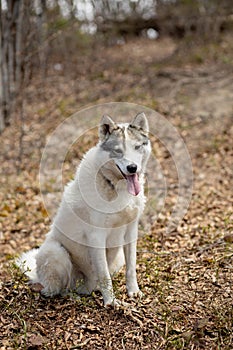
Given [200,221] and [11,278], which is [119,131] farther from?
[200,221]

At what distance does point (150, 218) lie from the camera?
6043 millimetres

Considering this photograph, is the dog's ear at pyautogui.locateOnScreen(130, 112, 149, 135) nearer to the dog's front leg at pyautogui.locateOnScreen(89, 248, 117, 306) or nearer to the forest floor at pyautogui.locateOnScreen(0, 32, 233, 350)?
the dog's front leg at pyautogui.locateOnScreen(89, 248, 117, 306)

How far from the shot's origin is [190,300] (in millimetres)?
3949

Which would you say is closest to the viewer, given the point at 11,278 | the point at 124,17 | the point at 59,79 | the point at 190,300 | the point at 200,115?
the point at 190,300

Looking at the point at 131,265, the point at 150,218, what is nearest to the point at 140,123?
the point at 131,265

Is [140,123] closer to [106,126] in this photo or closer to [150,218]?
[106,126]

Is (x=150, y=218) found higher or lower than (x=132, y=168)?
lower

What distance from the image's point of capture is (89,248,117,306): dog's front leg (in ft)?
12.7

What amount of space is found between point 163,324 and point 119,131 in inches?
61.7

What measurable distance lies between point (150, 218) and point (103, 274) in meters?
2.24

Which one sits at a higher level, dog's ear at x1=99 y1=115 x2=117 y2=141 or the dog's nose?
dog's ear at x1=99 y1=115 x2=117 y2=141

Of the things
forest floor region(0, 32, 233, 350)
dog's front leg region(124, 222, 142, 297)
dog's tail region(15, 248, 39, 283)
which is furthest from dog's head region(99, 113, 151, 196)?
dog's tail region(15, 248, 39, 283)

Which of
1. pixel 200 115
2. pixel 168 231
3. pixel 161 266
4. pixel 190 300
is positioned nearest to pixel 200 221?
pixel 168 231

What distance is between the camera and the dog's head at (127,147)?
140 inches
